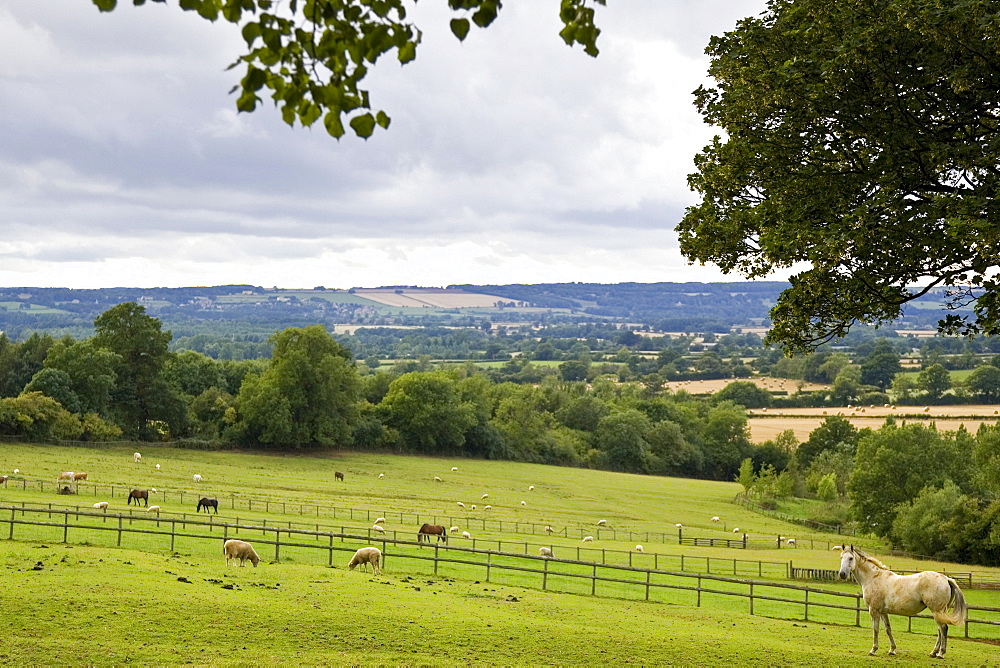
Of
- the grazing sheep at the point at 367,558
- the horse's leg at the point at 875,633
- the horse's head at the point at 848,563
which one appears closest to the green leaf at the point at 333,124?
the horse's head at the point at 848,563

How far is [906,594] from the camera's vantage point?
1839 centimetres

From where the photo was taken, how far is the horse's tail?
17783 millimetres

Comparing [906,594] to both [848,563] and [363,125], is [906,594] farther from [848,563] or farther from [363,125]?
[363,125]

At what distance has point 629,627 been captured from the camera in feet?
69.3

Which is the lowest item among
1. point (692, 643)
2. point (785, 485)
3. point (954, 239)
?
point (785, 485)

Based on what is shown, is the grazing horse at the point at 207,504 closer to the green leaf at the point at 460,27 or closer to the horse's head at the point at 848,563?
the horse's head at the point at 848,563

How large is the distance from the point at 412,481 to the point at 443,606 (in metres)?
50.6

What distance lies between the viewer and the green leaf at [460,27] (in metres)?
5.86

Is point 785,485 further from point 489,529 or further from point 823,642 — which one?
point 823,642

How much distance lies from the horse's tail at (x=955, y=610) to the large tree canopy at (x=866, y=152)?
654 cm

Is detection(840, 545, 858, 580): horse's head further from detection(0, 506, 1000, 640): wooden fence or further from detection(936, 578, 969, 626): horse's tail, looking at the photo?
detection(0, 506, 1000, 640): wooden fence

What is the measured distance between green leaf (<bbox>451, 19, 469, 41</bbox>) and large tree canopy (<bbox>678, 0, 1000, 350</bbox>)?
762cm

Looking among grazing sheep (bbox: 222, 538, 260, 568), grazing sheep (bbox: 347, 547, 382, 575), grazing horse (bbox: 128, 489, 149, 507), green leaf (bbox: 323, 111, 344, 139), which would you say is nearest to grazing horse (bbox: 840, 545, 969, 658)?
grazing sheep (bbox: 347, 547, 382, 575)

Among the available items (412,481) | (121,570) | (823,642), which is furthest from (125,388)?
(823,642)
